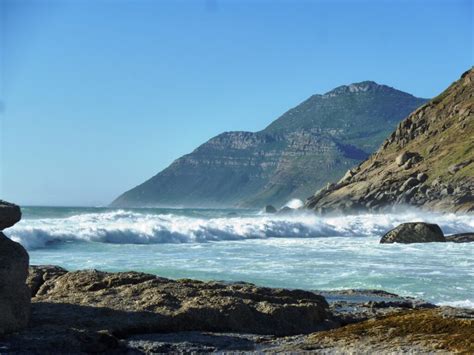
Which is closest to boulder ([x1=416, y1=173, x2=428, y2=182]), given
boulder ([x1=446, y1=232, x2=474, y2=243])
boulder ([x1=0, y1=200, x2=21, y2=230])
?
boulder ([x1=446, y1=232, x2=474, y2=243])

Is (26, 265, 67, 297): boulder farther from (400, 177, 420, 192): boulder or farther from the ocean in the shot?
(400, 177, 420, 192): boulder

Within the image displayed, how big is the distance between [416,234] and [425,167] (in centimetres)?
5575

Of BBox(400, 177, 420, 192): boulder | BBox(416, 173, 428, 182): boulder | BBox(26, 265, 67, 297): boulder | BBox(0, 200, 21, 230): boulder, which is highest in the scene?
BBox(416, 173, 428, 182): boulder

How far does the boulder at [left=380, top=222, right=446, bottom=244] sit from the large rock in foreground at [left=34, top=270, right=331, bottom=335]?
90.4ft

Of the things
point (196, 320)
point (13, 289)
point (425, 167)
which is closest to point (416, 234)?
point (196, 320)

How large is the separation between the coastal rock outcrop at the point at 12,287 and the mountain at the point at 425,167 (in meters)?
69.4

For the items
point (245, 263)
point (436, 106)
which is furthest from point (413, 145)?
point (245, 263)

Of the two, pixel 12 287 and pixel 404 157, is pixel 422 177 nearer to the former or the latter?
pixel 404 157

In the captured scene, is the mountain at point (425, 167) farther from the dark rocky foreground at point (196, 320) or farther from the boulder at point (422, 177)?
the dark rocky foreground at point (196, 320)

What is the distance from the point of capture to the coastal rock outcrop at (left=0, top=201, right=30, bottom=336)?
347 inches

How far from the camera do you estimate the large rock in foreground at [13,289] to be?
8.81m

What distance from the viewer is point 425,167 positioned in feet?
303

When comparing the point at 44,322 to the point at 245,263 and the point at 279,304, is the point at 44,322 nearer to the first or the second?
the point at 279,304

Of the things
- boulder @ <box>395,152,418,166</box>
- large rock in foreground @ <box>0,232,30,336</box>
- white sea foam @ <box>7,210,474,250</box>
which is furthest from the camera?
boulder @ <box>395,152,418,166</box>
